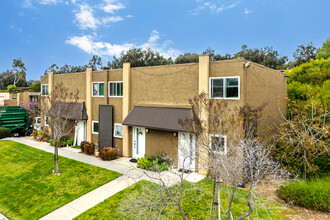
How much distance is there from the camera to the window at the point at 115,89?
16.3 meters

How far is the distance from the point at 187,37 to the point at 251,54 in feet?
53.8

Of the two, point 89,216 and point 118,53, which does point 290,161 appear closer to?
point 89,216

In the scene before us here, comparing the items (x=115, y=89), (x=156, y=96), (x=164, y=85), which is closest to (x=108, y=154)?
(x=115, y=89)

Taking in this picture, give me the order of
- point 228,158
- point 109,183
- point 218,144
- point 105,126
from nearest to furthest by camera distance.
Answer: point 228,158, point 218,144, point 109,183, point 105,126

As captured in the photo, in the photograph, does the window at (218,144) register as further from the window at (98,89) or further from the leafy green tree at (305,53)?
the leafy green tree at (305,53)

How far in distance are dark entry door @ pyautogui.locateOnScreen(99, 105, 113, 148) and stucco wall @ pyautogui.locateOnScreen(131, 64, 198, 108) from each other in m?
2.82

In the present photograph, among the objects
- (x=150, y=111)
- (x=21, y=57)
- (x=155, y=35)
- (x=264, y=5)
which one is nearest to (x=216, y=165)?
(x=150, y=111)

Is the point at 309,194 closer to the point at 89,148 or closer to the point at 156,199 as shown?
the point at 156,199

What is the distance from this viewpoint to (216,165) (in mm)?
5461

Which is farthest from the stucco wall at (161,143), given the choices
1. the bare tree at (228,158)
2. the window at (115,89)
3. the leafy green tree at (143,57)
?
the leafy green tree at (143,57)

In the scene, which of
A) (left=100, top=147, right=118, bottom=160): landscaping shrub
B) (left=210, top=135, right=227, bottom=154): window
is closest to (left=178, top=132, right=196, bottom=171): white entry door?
(left=210, top=135, right=227, bottom=154): window

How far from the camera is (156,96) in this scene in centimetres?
1418

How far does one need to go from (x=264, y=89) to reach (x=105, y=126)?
13.0 metres

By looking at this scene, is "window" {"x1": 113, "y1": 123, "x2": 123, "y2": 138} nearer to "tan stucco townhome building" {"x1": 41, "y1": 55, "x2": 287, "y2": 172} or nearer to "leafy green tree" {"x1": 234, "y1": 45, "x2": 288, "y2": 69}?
"tan stucco townhome building" {"x1": 41, "y1": 55, "x2": 287, "y2": 172}
